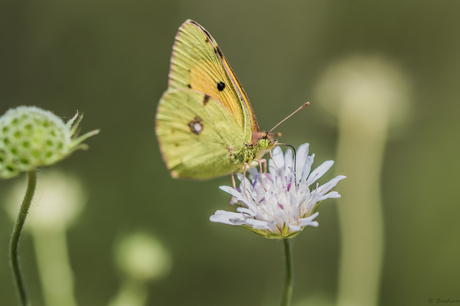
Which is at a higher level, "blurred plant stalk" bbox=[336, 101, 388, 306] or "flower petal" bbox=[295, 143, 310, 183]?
"flower petal" bbox=[295, 143, 310, 183]

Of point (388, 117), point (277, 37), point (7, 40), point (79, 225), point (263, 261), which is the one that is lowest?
point (263, 261)

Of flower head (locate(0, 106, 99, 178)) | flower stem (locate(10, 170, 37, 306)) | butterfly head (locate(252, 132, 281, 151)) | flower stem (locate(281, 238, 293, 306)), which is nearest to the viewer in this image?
flower stem (locate(10, 170, 37, 306))

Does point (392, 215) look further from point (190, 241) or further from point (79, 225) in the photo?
point (79, 225)

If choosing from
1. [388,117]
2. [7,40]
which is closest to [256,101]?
[388,117]

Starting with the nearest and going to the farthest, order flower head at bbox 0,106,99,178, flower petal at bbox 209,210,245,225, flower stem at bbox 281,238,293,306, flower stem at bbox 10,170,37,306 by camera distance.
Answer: flower stem at bbox 10,170,37,306 < flower head at bbox 0,106,99,178 < flower stem at bbox 281,238,293,306 < flower petal at bbox 209,210,245,225

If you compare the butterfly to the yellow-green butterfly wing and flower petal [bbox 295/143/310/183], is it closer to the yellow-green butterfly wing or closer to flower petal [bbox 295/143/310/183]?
the yellow-green butterfly wing

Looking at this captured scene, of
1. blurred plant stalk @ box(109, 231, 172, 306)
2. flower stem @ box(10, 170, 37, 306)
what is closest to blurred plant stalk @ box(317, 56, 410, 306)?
blurred plant stalk @ box(109, 231, 172, 306)

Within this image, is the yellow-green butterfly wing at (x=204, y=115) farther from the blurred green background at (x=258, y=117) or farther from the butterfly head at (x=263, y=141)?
the blurred green background at (x=258, y=117)

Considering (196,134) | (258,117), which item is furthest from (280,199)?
(258,117)
